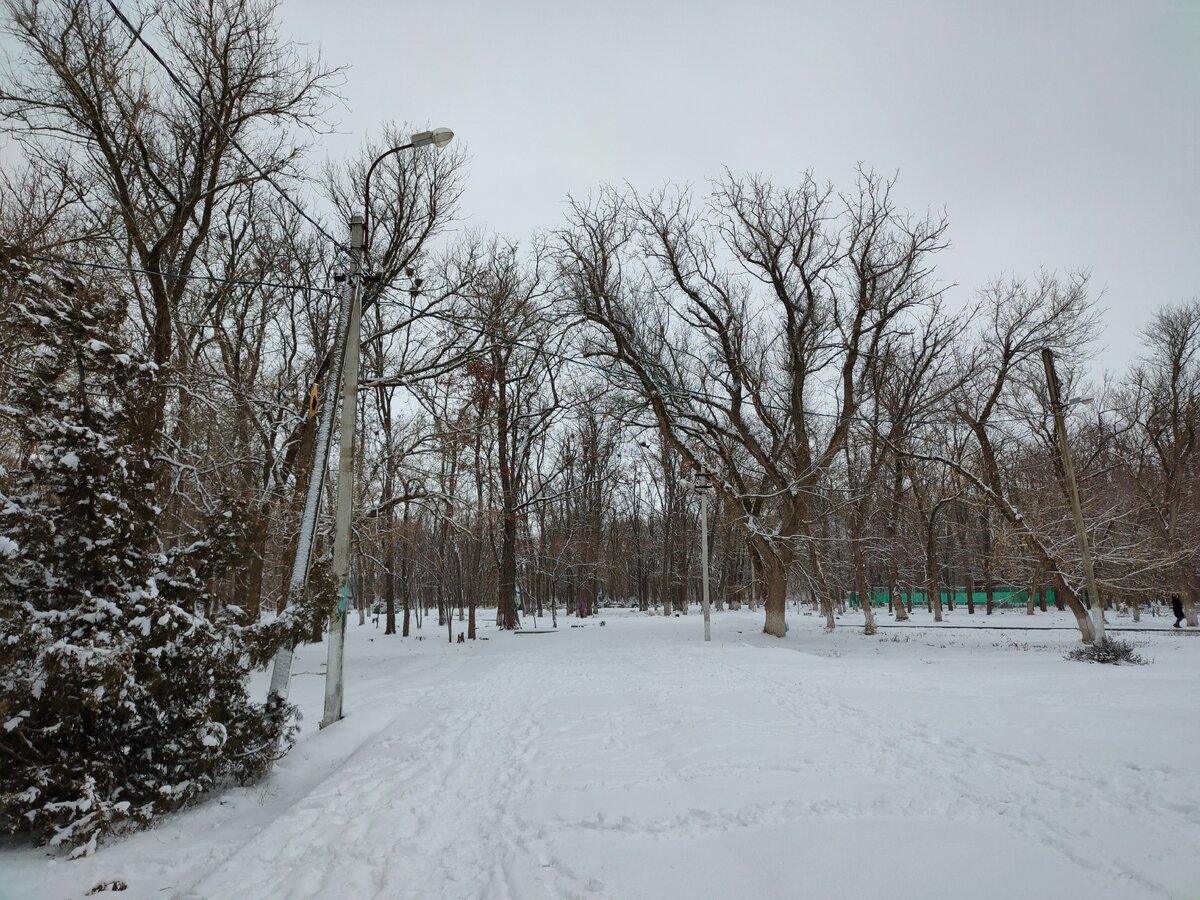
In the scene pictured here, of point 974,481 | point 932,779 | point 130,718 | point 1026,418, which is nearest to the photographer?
point 130,718

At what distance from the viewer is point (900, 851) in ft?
12.4

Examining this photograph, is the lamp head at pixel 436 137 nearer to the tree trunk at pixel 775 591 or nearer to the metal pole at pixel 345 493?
the metal pole at pixel 345 493

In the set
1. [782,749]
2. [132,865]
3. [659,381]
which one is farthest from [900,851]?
[659,381]

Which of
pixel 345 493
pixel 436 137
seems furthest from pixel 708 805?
pixel 436 137

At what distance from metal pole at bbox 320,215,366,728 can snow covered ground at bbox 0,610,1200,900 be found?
507 mm

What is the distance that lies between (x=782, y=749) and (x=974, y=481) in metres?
13.7

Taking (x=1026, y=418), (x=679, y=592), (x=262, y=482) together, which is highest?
(x=1026, y=418)

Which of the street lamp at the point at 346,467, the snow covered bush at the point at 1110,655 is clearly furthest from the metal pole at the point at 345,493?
the snow covered bush at the point at 1110,655

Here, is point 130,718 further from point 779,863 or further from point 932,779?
point 932,779

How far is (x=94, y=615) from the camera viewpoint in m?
4.16

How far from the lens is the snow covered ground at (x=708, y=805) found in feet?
11.7

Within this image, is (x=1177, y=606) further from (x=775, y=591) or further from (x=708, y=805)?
(x=708, y=805)

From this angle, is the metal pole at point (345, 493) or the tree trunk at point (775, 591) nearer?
the metal pole at point (345, 493)

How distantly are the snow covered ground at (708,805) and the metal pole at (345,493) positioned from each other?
20.0 inches
